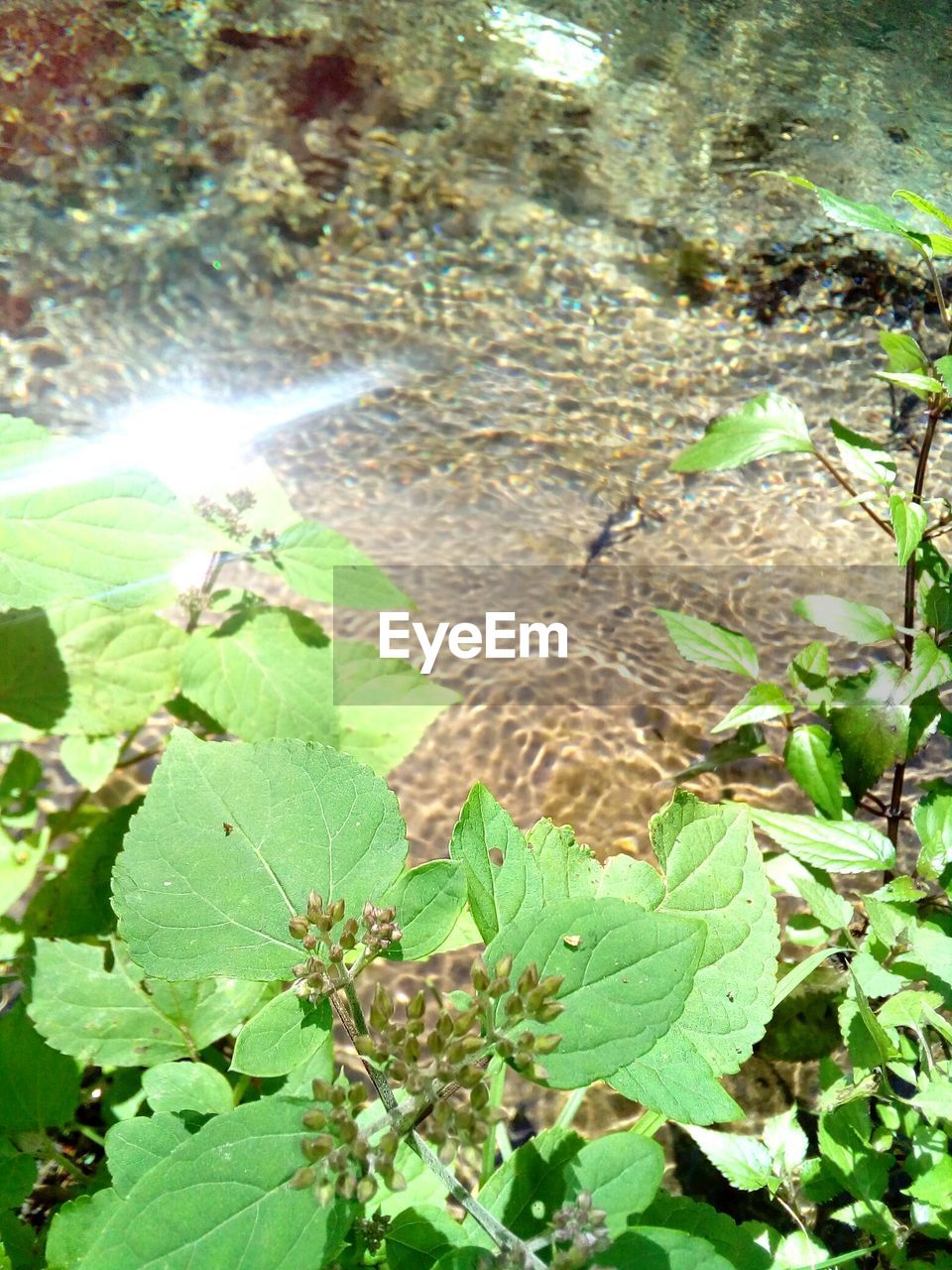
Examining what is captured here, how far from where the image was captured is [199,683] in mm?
1575

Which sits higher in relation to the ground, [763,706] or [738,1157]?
[763,706]

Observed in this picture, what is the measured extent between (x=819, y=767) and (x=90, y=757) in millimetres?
1197

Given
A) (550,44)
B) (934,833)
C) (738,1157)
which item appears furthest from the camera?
(550,44)

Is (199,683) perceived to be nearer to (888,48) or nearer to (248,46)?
(248,46)

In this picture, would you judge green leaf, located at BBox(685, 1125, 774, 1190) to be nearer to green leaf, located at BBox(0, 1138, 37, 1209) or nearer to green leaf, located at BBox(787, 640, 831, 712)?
green leaf, located at BBox(787, 640, 831, 712)

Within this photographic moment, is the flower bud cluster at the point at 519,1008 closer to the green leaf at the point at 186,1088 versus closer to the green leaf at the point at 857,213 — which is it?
the green leaf at the point at 186,1088

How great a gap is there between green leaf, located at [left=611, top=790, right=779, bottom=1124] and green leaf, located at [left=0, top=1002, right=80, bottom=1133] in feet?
2.63

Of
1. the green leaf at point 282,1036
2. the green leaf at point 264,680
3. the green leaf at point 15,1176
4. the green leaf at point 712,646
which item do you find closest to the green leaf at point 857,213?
the green leaf at point 712,646

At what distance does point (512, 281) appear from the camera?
11.4 ft

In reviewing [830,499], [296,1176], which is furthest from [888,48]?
[296,1176]

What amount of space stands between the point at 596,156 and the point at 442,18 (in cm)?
105

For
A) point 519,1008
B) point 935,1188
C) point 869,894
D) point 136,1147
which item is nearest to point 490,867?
point 519,1008

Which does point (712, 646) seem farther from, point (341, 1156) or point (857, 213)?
point (341, 1156)

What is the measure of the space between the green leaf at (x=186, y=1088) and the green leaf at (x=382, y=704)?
0.67 meters
